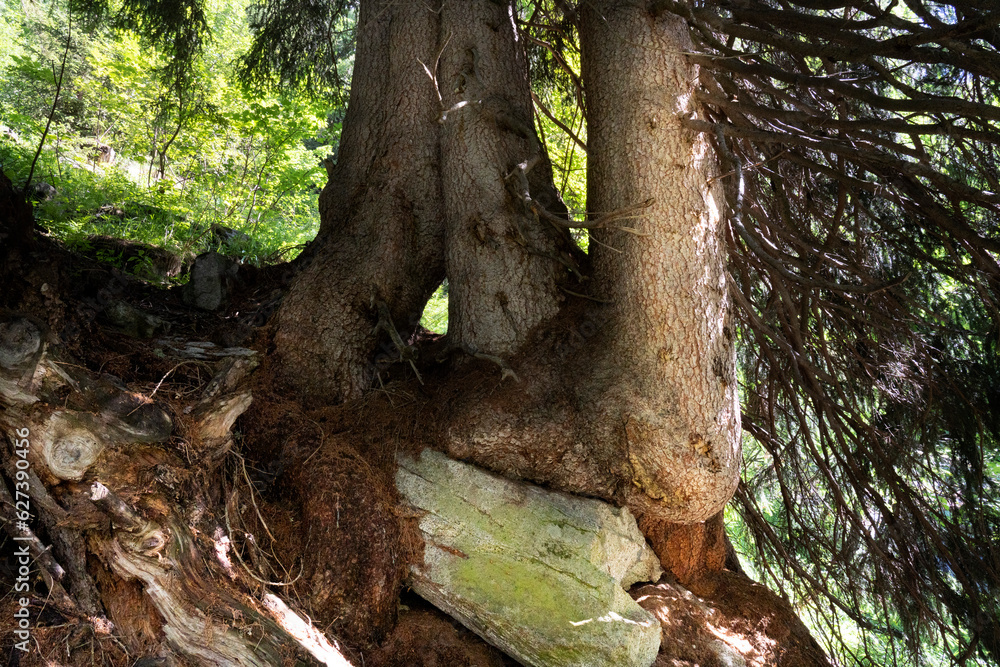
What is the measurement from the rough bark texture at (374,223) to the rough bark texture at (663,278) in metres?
1.20

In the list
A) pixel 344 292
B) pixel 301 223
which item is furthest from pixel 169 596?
pixel 301 223

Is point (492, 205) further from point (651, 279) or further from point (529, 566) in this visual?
point (529, 566)

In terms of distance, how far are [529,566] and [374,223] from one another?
2.24 metres

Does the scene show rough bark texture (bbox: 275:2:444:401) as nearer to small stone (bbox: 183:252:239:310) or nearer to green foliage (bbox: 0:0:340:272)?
small stone (bbox: 183:252:239:310)

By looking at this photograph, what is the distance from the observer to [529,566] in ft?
10.6

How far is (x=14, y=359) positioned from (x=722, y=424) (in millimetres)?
3108

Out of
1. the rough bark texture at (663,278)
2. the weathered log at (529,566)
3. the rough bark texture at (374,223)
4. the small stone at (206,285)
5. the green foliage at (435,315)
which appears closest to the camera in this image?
the weathered log at (529,566)

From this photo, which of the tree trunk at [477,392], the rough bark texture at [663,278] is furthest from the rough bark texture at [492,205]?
the rough bark texture at [663,278]

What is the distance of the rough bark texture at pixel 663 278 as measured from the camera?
3.26 m

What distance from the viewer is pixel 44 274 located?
3.05m

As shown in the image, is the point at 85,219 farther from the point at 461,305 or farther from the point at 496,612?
the point at 496,612

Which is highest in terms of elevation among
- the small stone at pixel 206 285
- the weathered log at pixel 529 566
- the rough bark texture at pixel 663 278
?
the rough bark texture at pixel 663 278

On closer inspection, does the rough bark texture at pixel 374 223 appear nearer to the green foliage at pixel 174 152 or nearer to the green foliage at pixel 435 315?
the green foliage at pixel 174 152

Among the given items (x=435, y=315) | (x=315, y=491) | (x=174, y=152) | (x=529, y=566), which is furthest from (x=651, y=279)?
(x=435, y=315)
